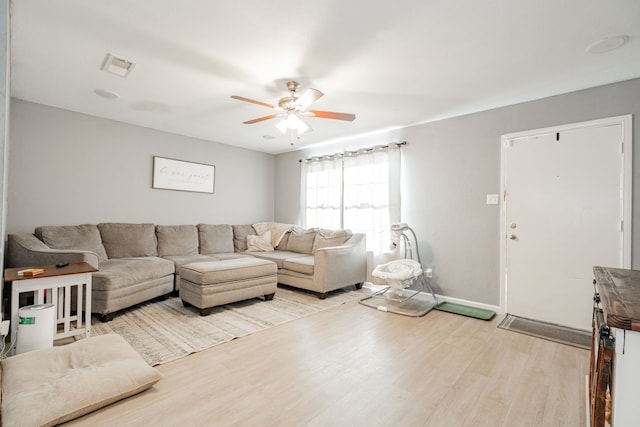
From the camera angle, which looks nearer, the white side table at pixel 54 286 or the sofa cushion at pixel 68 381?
the sofa cushion at pixel 68 381

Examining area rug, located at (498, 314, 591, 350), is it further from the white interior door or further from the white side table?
the white side table

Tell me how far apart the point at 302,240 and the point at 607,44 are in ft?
13.5

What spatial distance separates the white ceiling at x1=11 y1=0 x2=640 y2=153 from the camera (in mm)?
1835

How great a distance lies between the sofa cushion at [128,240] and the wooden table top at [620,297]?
4582 mm

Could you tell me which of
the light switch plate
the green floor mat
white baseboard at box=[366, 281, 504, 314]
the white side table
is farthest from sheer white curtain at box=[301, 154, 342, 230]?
the white side table

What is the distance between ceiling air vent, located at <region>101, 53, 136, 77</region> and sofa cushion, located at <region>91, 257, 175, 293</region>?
6.37 feet

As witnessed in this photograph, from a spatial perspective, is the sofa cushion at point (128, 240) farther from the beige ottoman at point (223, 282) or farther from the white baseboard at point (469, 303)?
the white baseboard at point (469, 303)

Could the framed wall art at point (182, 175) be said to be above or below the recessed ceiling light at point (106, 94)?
below

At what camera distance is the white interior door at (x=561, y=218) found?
272 cm

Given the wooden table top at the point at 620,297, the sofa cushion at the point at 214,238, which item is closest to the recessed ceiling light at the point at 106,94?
the sofa cushion at the point at 214,238

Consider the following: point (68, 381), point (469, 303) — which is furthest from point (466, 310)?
point (68, 381)

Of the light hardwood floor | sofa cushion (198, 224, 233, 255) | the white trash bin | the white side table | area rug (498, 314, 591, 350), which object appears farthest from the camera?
sofa cushion (198, 224, 233, 255)

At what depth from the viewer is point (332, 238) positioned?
15.0 ft

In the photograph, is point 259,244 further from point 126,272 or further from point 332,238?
point 126,272
